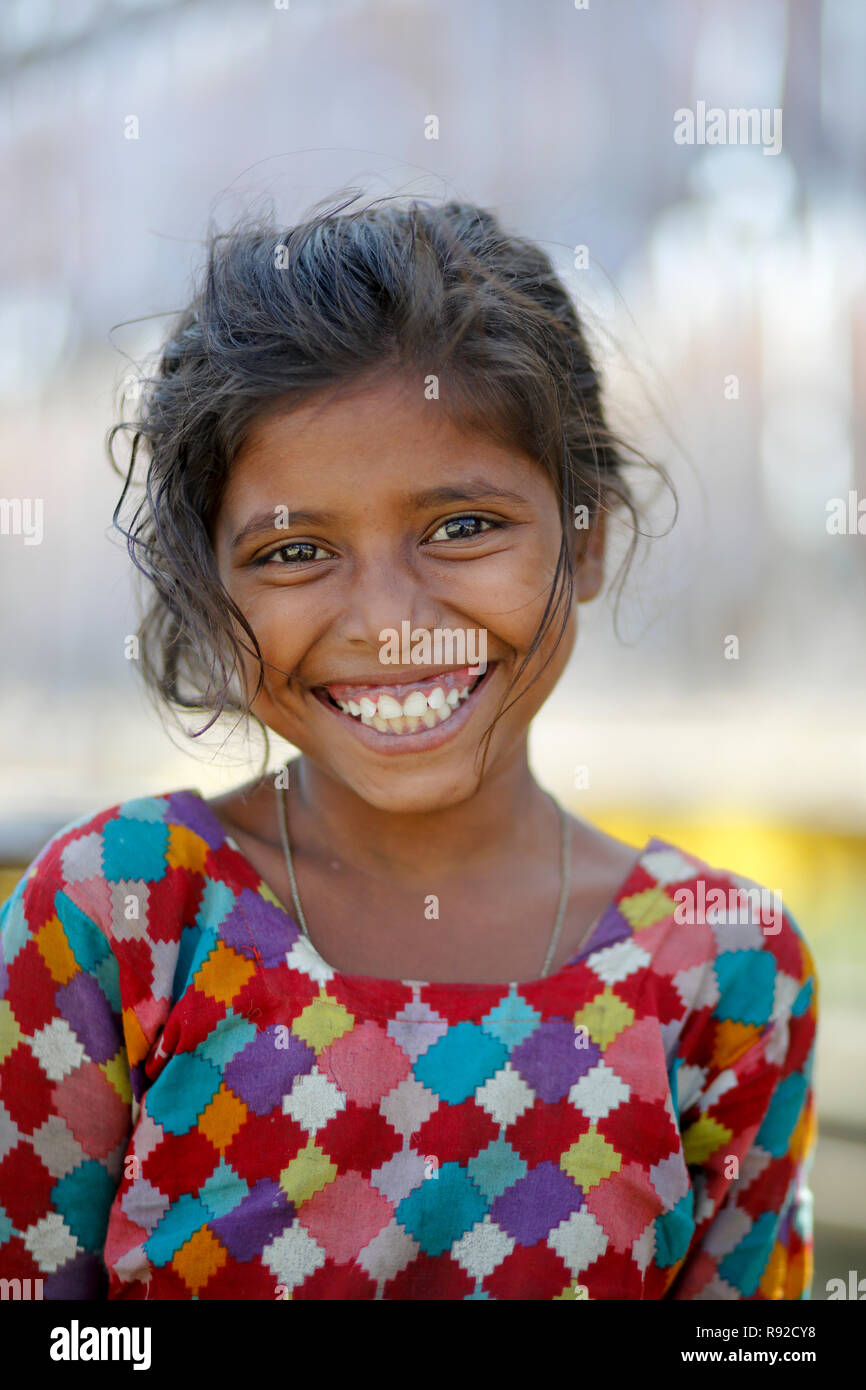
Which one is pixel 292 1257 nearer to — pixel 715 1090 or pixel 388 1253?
pixel 388 1253

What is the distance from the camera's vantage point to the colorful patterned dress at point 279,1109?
1007 millimetres

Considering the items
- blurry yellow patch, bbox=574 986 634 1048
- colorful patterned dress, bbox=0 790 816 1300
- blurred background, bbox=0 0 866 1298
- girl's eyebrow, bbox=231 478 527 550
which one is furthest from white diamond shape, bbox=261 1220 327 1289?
blurred background, bbox=0 0 866 1298

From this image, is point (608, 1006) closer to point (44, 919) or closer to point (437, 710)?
point (437, 710)

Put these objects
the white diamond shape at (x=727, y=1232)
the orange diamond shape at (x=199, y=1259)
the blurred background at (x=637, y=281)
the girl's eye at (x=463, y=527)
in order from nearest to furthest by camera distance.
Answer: the orange diamond shape at (x=199, y=1259), the girl's eye at (x=463, y=527), the white diamond shape at (x=727, y=1232), the blurred background at (x=637, y=281)

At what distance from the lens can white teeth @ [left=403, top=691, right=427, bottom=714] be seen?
1.11 meters

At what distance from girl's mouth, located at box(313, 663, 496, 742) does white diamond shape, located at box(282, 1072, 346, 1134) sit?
1.06 ft

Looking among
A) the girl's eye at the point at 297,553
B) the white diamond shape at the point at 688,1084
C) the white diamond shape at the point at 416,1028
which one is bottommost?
the white diamond shape at the point at 688,1084

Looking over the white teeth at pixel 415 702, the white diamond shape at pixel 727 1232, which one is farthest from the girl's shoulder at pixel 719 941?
the white teeth at pixel 415 702

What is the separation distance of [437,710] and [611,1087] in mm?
387

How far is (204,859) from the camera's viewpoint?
1104mm

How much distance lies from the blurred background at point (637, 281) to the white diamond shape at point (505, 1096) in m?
1.69

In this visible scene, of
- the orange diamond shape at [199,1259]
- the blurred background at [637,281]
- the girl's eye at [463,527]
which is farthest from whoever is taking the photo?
the blurred background at [637,281]

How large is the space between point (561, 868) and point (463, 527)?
0.41 m

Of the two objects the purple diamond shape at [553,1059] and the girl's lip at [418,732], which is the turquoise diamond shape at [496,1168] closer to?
the purple diamond shape at [553,1059]
